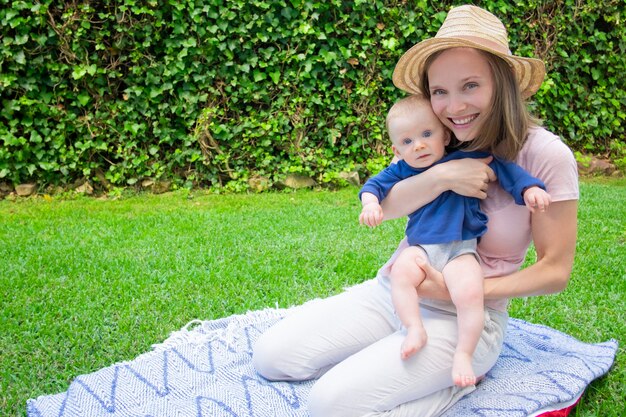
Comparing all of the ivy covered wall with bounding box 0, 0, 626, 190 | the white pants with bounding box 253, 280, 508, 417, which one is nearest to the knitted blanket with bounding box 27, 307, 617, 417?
the white pants with bounding box 253, 280, 508, 417

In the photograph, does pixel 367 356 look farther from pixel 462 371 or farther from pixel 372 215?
pixel 372 215

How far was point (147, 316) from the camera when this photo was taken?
3.36 meters

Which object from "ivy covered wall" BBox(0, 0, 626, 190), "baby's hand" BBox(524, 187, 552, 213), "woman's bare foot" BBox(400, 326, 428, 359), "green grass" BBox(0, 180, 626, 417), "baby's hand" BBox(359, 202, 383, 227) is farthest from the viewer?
"ivy covered wall" BBox(0, 0, 626, 190)

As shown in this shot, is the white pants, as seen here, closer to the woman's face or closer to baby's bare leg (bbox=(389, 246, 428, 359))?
baby's bare leg (bbox=(389, 246, 428, 359))

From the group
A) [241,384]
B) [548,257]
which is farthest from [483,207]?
[241,384]

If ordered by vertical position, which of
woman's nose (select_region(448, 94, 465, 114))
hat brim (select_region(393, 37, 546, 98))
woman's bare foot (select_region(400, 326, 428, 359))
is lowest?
woman's bare foot (select_region(400, 326, 428, 359))

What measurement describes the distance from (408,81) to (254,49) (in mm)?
4116

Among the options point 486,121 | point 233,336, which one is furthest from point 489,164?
point 233,336

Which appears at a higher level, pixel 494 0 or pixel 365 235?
pixel 494 0

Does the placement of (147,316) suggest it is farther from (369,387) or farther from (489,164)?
(489,164)

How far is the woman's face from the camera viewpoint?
2176mm

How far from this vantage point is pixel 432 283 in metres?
2.22

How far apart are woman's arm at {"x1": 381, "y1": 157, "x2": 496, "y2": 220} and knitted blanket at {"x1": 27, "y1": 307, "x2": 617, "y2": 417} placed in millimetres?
769

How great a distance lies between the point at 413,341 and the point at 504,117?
846mm
